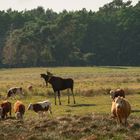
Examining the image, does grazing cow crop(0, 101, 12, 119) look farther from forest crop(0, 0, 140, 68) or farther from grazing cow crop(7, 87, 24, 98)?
forest crop(0, 0, 140, 68)

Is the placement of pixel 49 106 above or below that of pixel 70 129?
above

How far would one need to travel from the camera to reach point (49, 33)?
124750 mm

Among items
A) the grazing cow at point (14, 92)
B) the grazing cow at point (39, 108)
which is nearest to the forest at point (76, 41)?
the grazing cow at point (14, 92)

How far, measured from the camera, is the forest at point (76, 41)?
393 feet

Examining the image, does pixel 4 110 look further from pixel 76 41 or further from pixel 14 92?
pixel 76 41

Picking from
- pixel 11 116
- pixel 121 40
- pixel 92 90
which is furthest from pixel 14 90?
pixel 121 40

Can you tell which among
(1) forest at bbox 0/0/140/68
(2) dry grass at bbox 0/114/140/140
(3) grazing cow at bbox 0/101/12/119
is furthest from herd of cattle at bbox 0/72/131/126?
(1) forest at bbox 0/0/140/68

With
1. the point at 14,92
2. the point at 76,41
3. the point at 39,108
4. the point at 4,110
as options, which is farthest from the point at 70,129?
the point at 76,41

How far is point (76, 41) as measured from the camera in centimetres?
13175

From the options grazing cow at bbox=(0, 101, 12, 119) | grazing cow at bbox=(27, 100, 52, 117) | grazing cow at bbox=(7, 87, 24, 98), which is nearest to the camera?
grazing cow at bbox=(0, 101, 12, 119)

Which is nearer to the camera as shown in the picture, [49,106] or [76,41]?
[49,106]

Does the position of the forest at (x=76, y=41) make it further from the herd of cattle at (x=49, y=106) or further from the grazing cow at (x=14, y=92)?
the herd of cattle at (x=49, y=106)

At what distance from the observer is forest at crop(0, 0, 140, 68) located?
120m

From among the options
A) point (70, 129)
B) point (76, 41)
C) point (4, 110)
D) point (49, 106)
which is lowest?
point (70, 129)
